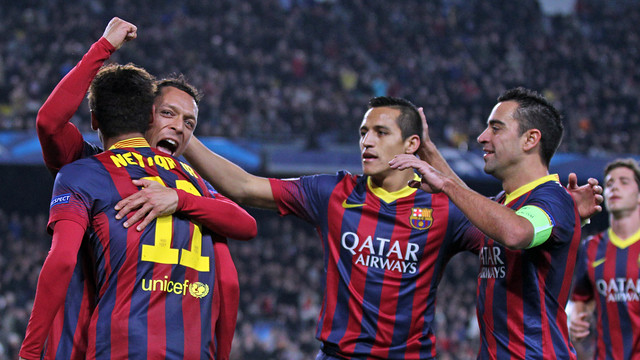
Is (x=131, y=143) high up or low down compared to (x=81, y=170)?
up

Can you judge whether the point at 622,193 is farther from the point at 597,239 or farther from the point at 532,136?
the point at 532,136

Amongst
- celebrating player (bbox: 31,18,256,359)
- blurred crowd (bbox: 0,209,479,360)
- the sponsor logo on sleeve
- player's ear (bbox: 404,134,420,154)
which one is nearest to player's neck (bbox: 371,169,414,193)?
player's ear (bbox: 404,134,420,154)

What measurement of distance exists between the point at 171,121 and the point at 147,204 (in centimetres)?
71

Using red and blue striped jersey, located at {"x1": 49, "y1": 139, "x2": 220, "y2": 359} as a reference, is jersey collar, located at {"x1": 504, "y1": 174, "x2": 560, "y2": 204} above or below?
above

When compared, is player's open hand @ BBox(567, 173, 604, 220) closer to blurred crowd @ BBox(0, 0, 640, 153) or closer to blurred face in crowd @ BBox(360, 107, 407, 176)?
blurred face in crowd @ BBox(360, 107, 407, 176)

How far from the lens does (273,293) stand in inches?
640

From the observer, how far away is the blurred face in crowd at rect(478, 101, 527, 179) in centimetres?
402

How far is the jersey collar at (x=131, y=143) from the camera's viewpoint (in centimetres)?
331

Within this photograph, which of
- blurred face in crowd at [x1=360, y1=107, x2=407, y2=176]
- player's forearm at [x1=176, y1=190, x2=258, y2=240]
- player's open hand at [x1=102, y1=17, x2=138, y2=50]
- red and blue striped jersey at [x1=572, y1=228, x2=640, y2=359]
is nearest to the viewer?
player's forearm at [x1=176, y1=190, x2=258, y2=240]

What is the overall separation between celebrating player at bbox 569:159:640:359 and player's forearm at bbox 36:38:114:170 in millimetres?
4157

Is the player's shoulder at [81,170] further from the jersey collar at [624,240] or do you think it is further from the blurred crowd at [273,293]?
the blurred crowd at [273,293]

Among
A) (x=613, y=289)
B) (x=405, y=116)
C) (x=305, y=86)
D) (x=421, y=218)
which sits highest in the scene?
(x=305, y=86)

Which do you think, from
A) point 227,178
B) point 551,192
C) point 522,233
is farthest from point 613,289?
point 227,178

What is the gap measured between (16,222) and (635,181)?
15926 millimetres
